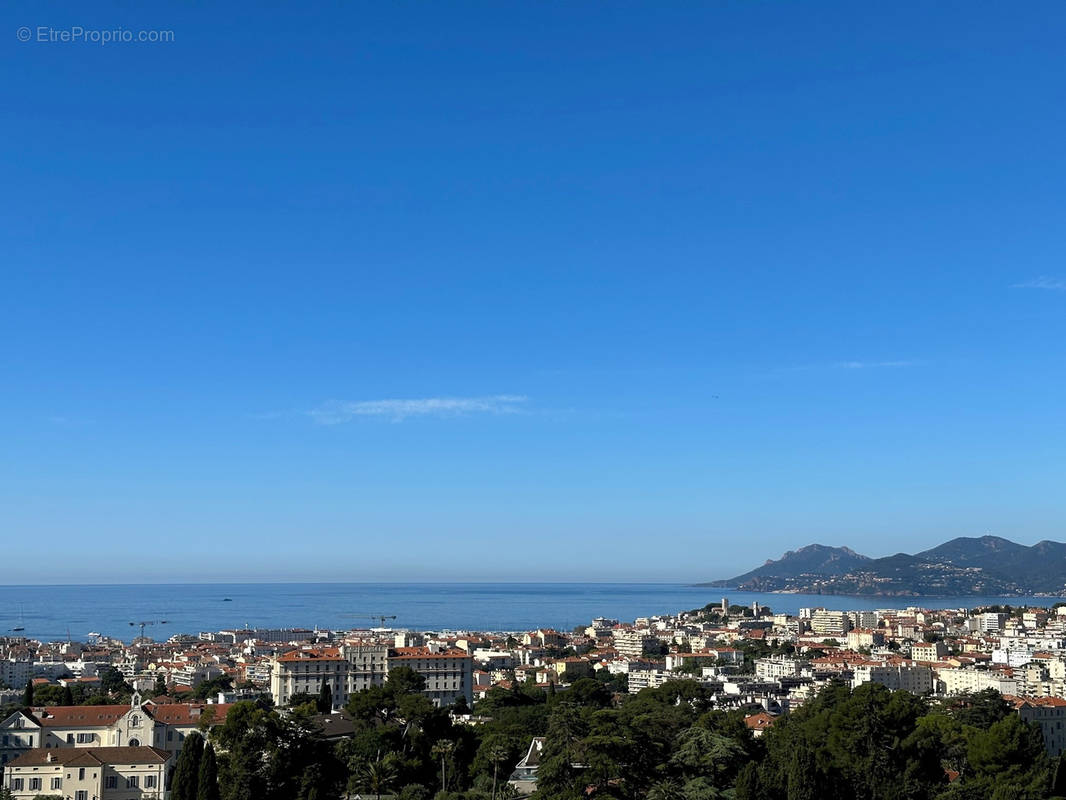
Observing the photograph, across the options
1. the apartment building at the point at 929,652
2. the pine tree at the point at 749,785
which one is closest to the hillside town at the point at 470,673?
the apartment building at the point at 929,652

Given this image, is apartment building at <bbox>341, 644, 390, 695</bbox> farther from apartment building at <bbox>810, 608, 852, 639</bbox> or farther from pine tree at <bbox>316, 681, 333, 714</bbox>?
apartment building at <bbox>810, 608, 852, 639</bbox>

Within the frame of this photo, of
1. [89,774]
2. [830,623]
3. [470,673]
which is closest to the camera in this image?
[89,774]

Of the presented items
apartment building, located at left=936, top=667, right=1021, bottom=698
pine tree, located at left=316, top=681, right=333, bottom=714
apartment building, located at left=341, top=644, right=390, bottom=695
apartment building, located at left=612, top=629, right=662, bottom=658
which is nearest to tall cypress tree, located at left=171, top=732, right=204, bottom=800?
pine tree, located at left=316, top=681, right=333, bottom=714

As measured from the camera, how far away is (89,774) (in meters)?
29.6

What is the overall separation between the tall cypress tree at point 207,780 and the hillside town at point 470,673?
9.58ft

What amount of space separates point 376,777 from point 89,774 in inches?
299

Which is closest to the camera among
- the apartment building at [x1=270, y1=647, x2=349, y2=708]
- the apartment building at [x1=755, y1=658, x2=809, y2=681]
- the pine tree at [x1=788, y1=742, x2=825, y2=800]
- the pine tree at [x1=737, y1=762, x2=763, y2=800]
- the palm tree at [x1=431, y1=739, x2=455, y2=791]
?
the pine tree at [x1=737, y1=762, x2=763, y2=800]

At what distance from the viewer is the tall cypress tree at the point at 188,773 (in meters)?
26.8

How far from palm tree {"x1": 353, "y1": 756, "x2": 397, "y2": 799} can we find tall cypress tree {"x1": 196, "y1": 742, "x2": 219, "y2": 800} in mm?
4214

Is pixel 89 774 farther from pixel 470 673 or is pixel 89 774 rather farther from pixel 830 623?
pixel 830 623

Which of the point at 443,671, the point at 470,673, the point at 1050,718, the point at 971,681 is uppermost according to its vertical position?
the point at 443,671

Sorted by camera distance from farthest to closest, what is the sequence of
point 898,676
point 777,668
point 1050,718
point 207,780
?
1. point 777,668
2. point 898,676
3. point 1050,718
4. point 207,780

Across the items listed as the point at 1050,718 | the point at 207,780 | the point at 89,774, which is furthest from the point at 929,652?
the point at 207,780

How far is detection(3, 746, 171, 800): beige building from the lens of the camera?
29.4 metres
